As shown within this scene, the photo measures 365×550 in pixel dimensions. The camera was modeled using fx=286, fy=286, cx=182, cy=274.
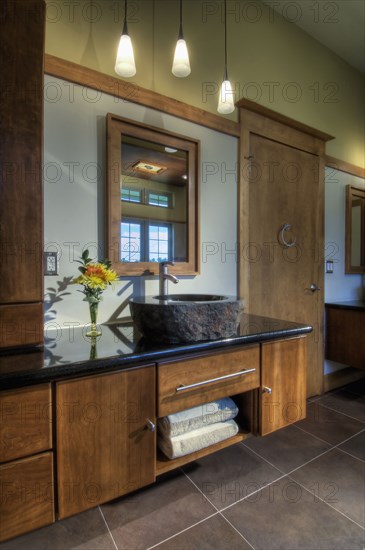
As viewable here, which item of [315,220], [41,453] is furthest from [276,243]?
[41,453]

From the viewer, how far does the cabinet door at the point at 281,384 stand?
1.26 m

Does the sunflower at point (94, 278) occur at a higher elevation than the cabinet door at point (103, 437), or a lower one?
higher

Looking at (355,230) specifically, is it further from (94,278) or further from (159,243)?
(94,278)

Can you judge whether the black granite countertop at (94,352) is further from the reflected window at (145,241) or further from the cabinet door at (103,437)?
the reflected window at (145,241)

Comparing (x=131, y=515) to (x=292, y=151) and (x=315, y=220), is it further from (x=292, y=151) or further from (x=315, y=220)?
(x=292, y=151)

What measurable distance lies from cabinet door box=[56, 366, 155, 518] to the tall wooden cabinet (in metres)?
0.30

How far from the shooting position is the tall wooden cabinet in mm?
960

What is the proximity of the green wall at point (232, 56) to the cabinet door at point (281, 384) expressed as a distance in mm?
1535

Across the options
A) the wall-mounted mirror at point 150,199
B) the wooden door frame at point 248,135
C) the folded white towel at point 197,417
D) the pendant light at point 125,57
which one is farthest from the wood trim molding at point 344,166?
the folded white towel at point 197,417

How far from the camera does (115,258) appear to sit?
1486 mm

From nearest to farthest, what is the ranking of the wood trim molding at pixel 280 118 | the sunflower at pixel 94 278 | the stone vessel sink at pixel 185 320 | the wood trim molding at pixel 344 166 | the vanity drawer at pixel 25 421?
the vanity drawer at pixel 25 421, the stone vessel sink at pixel 185 320, the sunflower at pixel 94 278, the wood trim molding at pixel 280 118, the wood trim molding at pixel 344 166

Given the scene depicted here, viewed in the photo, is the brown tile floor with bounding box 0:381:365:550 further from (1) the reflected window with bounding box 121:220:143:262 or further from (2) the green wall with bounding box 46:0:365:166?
(2) the green wall with bounding box 46:0:365:166

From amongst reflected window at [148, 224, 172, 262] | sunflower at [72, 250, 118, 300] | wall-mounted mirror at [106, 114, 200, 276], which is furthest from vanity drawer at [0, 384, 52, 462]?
reflected window at [148, 224, 172, 262]

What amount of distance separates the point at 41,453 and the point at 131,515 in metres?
0.74
